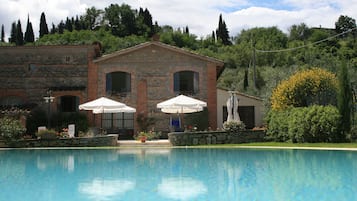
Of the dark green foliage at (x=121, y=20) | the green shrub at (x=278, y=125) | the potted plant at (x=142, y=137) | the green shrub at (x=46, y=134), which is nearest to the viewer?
the green shrub at (x=46, y=134)

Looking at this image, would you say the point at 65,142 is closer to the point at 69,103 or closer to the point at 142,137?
the point at 142,137

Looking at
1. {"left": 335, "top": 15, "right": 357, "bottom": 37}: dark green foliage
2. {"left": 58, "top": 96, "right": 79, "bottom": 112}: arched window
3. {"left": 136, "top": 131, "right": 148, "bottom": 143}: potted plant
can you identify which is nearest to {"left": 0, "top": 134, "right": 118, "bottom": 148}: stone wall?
{"left": 136, "top": 131, "right": 148, "bottom": 143}: potted plant

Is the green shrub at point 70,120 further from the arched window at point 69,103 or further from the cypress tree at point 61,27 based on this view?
the cypress tree at point 61,27

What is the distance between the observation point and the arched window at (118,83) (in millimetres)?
29406

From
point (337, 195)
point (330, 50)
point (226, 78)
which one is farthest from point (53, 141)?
point (330, 50)

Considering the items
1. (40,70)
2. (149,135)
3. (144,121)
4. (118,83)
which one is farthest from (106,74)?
(149,135)

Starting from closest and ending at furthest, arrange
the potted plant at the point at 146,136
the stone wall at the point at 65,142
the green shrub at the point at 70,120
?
1. the stone wall at the point at 65,142
2. the potted plant at the point at 146,136
3. the green shrub at the point at 70,120

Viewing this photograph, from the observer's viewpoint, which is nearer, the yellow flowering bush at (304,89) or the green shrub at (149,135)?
the yellow flowering bush at (304,89)

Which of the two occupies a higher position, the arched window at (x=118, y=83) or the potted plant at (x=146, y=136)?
the arched window at (x=118, y=83)

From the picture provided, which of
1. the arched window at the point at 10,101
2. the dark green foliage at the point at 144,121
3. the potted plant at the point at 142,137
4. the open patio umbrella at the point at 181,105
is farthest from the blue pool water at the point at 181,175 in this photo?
the arched window at the point at 10,101

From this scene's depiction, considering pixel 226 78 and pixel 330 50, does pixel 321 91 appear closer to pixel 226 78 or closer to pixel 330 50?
Result: pixel 226 78

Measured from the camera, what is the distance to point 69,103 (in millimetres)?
29641

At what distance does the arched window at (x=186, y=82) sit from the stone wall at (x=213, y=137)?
213 inches

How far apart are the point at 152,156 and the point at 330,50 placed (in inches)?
2135
